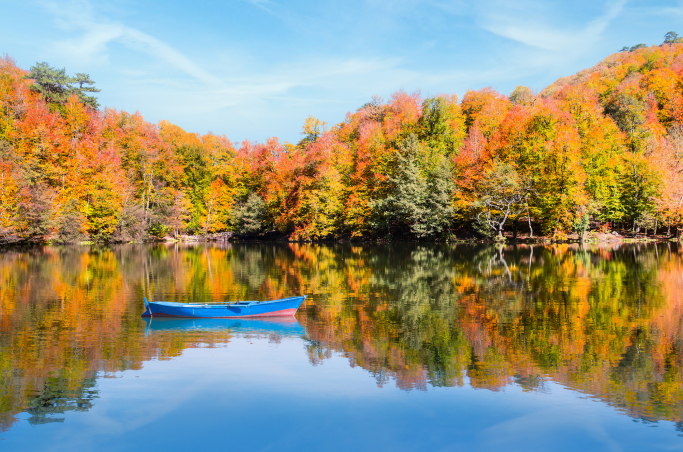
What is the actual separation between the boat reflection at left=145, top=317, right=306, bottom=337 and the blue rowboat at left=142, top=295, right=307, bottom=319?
0.19 meters

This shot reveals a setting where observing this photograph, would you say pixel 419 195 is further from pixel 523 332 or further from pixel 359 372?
pixel 359 372

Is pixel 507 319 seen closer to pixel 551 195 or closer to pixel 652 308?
pixel 652 308

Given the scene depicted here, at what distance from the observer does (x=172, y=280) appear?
26.1 m

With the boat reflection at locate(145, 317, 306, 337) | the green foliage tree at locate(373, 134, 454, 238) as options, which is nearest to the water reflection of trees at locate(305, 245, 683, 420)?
the boat reflection at locate(145, 317, 306, 337)

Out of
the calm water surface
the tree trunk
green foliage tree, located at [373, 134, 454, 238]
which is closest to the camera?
the calm water surface

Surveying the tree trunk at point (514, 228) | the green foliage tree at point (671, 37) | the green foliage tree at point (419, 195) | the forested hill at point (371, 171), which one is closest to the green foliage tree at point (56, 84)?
the forested hill at point (371, 171)

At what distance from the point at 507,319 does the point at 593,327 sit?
2.45m

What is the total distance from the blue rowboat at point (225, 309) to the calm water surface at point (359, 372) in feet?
1.12

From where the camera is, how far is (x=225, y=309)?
15805 millimetres

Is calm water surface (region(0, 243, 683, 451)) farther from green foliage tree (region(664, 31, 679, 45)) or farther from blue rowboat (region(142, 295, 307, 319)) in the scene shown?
green foliage tree (region(664, 31, 679, 45))

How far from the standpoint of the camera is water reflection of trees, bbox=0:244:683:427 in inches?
373

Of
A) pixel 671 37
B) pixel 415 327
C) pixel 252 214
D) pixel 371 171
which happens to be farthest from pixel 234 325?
pixel 671 37

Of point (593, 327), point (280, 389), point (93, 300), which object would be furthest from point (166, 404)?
point (93, 300)

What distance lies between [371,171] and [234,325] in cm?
5040
